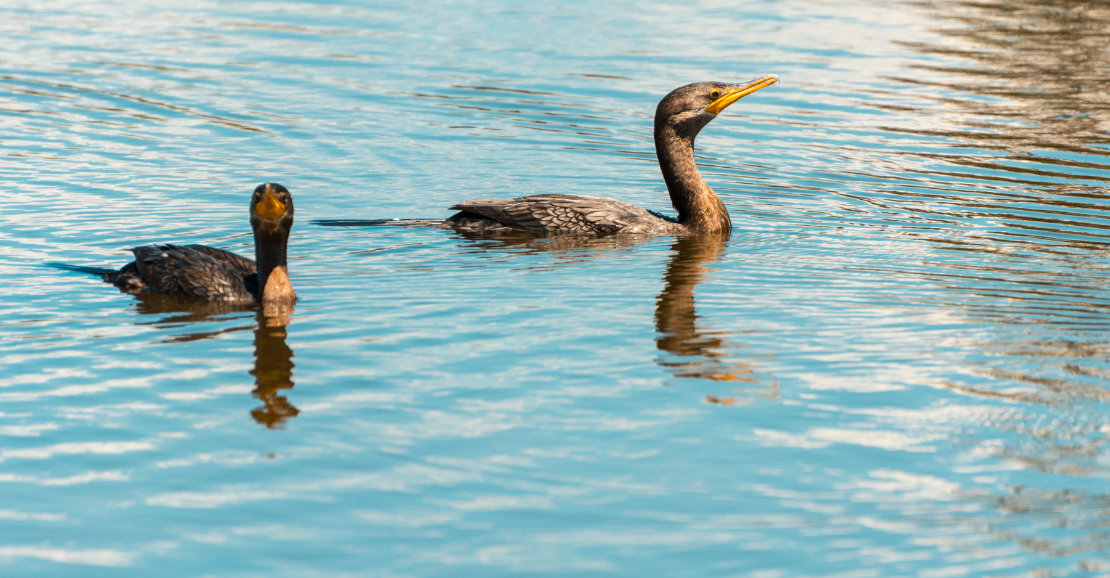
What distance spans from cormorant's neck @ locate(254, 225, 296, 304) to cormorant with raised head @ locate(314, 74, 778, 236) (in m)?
2.58

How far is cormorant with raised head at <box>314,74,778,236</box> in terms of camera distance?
11.0 meters

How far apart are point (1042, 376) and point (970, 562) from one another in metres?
2.39

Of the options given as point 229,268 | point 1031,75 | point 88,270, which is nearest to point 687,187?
point 229,268

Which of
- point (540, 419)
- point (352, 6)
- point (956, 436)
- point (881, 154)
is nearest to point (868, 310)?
point (956, 436)

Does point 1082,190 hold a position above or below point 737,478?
above

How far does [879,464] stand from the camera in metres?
5.83

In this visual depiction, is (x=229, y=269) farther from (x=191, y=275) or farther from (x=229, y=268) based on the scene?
(x=191, y=275)

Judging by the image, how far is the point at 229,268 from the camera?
8.89m

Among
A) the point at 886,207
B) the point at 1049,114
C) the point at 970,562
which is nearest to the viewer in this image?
the point at 970,562

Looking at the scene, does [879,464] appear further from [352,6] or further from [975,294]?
[352,6]

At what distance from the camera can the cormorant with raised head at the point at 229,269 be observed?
840cm

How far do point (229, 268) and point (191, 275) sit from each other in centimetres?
30

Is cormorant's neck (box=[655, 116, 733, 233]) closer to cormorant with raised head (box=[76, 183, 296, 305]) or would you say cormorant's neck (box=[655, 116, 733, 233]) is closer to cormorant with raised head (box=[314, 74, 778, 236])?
cormorant with raised head (box=[314, 74, 778, 236])

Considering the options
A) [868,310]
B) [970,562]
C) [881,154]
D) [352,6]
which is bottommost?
[970,562]
